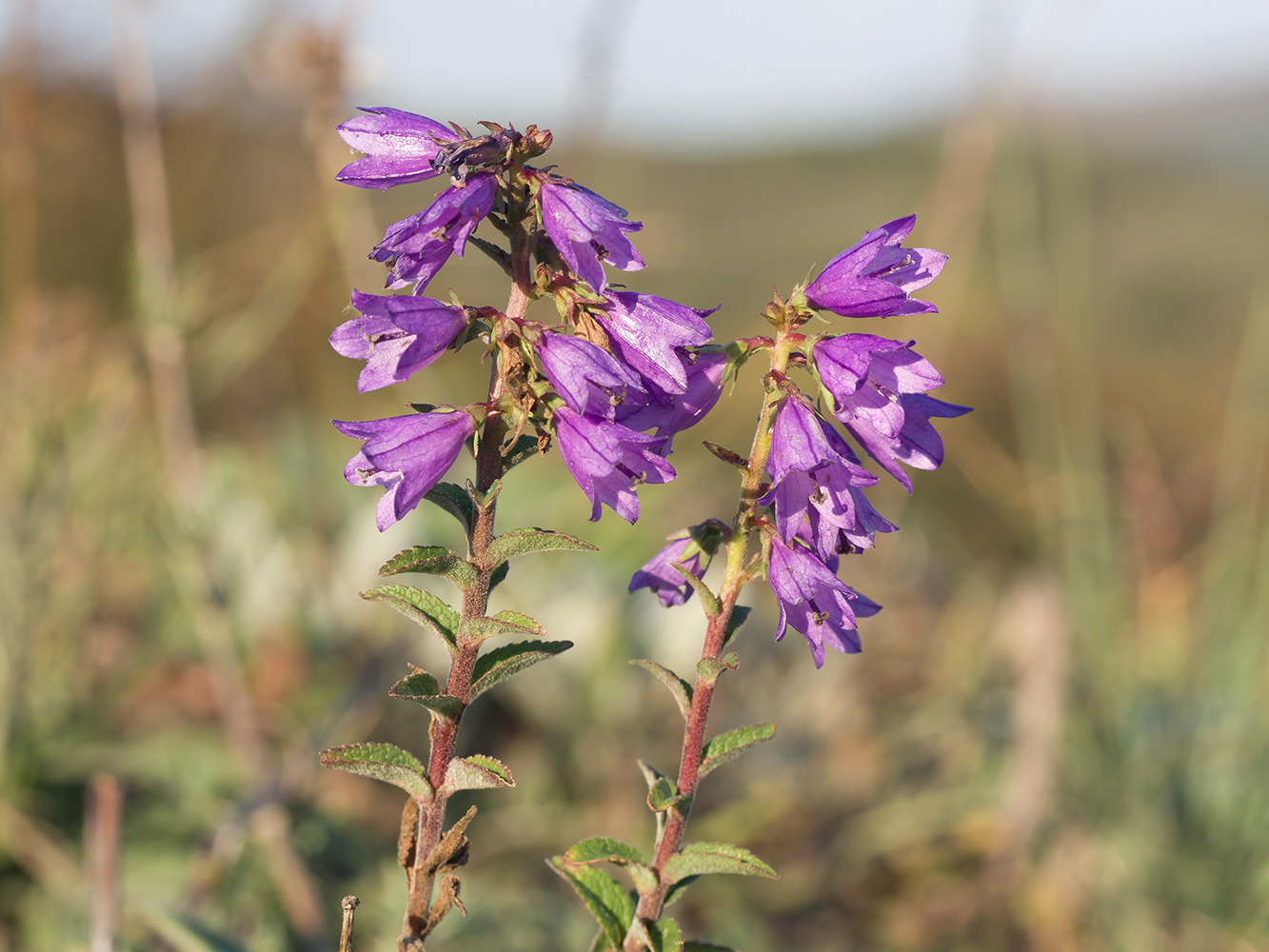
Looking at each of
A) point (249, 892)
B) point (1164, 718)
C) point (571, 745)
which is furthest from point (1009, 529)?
point (249, 892)

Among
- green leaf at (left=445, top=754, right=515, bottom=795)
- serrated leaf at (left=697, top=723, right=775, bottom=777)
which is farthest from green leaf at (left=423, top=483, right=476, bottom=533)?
serrated leaf at (left=697, top=723, right=775, bottom=777)

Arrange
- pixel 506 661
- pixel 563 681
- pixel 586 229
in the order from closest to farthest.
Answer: pixel 586 229 < pixel 506 661 < pixel 563 681

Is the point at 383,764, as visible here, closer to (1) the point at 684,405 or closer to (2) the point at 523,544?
(2) the point at 523,544

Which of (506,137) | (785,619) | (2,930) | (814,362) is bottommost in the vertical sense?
(2,930)

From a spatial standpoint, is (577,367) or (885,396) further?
(885,396)

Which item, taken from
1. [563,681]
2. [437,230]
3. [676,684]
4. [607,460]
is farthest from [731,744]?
[563,681]

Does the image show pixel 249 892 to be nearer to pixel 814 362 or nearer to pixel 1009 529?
pixel 814 362
